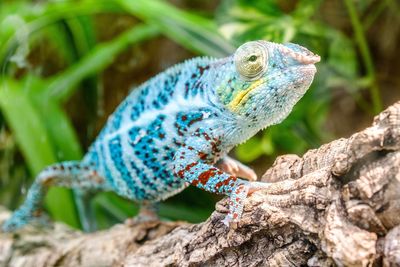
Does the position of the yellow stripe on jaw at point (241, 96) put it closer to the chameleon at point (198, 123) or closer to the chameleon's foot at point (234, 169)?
the chameleon at point (198, 123)

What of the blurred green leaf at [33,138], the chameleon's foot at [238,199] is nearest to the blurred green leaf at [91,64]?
the blurred green leaf at [33,138]

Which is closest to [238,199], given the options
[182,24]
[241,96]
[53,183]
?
[241,96]

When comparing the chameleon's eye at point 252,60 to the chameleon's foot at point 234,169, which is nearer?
the chameleon's eye at point 252,60

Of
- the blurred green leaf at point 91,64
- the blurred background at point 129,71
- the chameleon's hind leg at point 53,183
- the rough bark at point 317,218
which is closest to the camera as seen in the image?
the rough bark at point 317,218

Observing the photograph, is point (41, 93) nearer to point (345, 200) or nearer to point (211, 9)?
point (211, 9)

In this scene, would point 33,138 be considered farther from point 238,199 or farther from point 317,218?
point 317,218

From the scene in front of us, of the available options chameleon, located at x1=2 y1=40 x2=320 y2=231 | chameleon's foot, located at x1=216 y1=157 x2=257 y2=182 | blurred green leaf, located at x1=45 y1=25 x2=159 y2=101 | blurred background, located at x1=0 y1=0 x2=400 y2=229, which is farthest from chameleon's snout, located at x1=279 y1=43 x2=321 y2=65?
blurred green leaf, located at x1=45 y1=25 x2=159 y2=101
